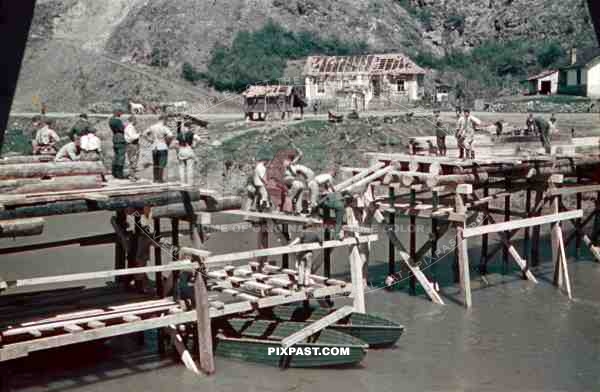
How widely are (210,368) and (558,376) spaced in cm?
554

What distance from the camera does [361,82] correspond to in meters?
50.1

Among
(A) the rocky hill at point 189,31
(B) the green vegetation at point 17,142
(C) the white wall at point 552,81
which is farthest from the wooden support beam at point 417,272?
(C) the white wall at point 552,81

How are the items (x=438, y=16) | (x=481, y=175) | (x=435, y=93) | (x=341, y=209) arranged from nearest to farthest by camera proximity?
1. (x=341, y=209)
2. (x=481, y=175)
3. (x=435, y=93)
4. (x=438, y=16)

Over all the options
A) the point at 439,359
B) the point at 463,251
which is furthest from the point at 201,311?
the point at 463,251

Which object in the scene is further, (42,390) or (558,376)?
(558,376)

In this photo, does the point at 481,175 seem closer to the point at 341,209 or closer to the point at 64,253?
the point at 341,209

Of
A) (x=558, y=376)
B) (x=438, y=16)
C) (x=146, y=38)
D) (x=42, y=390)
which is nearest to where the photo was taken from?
(x=42, y=390)

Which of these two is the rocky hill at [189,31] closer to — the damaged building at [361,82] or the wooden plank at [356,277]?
the damaged building at [361,82]

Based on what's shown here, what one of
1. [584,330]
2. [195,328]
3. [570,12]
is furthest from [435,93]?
[195,328]

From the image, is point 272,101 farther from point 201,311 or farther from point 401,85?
point 201,311

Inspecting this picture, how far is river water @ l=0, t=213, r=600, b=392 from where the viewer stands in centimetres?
1223

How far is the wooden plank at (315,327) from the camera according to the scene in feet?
39.9

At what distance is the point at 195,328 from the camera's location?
12820 mm

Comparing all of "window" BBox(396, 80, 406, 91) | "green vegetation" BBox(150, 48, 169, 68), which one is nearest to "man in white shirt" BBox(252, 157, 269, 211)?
"window" BBox(396, 80, 406, 91)
